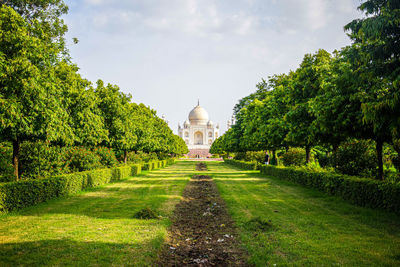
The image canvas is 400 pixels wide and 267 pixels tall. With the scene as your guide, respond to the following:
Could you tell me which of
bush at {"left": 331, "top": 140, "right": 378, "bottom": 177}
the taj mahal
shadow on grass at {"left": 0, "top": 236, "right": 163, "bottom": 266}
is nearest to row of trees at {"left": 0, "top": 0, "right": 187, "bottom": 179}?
shadow on grass at {"left": 0, "top": 236, "right": 163, "bottom": 266}

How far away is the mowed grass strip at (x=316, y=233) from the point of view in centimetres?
473

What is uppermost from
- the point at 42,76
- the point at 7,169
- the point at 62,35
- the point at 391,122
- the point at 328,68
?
the point at 62,35

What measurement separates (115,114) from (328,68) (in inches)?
464

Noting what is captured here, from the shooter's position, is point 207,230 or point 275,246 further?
point 207,230

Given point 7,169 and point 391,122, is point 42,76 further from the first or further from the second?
point 391,122

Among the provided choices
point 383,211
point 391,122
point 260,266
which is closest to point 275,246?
point 260,266

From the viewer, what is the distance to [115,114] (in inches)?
684

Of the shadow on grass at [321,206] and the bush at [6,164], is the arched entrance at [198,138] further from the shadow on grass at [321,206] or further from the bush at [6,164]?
the bush at [6,164]

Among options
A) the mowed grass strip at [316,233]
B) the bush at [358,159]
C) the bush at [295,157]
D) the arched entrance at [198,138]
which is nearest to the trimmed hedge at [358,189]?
the mowed grass strip at [316,233]

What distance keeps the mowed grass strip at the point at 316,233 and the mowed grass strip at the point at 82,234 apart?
1.92 meters

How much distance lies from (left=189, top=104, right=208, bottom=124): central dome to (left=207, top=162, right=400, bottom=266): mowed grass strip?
113 metres

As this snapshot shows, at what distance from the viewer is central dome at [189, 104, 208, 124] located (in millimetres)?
123062

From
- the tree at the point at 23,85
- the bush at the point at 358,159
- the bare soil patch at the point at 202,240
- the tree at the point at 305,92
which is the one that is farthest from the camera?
the tree at the point at 305,92

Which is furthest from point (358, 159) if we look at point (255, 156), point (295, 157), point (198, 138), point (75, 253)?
point (198, 138)
